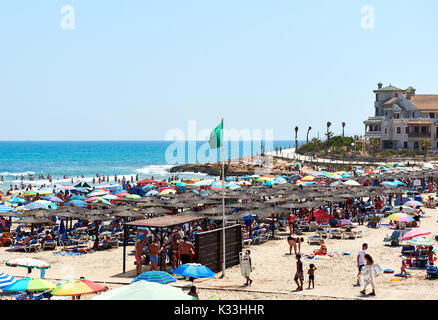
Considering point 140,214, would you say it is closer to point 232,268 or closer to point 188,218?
point 188,218

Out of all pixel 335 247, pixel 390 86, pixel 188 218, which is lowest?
pixel 335 247

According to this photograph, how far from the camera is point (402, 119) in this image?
274ft

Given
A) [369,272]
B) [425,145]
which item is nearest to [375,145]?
[425,145]

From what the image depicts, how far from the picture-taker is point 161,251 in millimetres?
16984

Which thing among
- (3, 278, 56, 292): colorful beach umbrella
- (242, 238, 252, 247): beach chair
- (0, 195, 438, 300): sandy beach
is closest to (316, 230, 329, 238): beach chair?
(0, 195, 438, 300): sandy beach

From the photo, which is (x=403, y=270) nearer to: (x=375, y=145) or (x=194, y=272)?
(x=194, y=272)

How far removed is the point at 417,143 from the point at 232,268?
7128 centimetres

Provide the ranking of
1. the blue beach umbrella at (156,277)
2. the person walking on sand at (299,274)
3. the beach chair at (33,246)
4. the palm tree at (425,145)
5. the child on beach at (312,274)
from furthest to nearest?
the palm tree at (425,145) → the beach chair at (33,246) → the child on beach at (312,274) → the person walking on sand at (299,274) → the blue beach umbrella at (156,277)

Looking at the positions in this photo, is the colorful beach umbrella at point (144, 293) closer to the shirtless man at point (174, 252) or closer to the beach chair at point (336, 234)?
the shirtless man at point (174, 252)

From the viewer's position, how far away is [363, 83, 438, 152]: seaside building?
83062mm

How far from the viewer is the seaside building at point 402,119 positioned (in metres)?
83.1

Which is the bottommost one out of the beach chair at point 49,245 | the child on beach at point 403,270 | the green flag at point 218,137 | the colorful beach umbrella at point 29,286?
the beach chair at point 49,245

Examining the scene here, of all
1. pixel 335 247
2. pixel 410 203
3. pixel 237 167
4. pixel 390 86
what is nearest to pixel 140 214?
pixel 335 247

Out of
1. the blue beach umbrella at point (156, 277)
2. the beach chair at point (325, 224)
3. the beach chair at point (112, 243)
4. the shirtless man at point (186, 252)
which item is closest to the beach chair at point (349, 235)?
the beach chair at point (325, 224)
